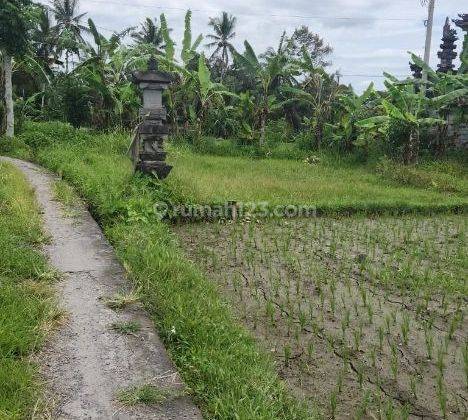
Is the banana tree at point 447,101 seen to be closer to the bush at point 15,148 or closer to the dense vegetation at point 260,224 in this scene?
the dense vegetation at point 260,224

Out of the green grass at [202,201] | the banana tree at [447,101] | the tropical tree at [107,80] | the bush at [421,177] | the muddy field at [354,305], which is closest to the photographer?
the green grass at [202,201]

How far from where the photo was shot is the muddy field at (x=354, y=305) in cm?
265

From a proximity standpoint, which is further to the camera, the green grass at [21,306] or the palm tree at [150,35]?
the palm tree at [150,35]

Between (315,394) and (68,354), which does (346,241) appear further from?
(68,354)

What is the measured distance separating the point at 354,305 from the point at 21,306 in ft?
7.95

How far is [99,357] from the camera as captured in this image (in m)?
2.42

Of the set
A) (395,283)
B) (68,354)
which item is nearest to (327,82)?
(395,283)

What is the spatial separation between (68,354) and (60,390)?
1.02 ft

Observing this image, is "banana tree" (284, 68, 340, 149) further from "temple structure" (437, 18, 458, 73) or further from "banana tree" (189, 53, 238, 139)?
"temple structure" (437, 18, 458, 73)

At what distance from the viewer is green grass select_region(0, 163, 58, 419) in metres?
2.03

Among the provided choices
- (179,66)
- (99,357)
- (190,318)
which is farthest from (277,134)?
(99,357)

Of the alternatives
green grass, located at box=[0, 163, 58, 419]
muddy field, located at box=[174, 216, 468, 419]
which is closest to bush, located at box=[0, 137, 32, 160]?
muddy field, located at box=[174, 216, 468, 419]

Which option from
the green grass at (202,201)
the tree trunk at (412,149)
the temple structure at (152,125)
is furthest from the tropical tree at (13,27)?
the tree trunk at (412,149)

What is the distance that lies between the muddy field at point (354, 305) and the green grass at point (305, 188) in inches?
34.2
